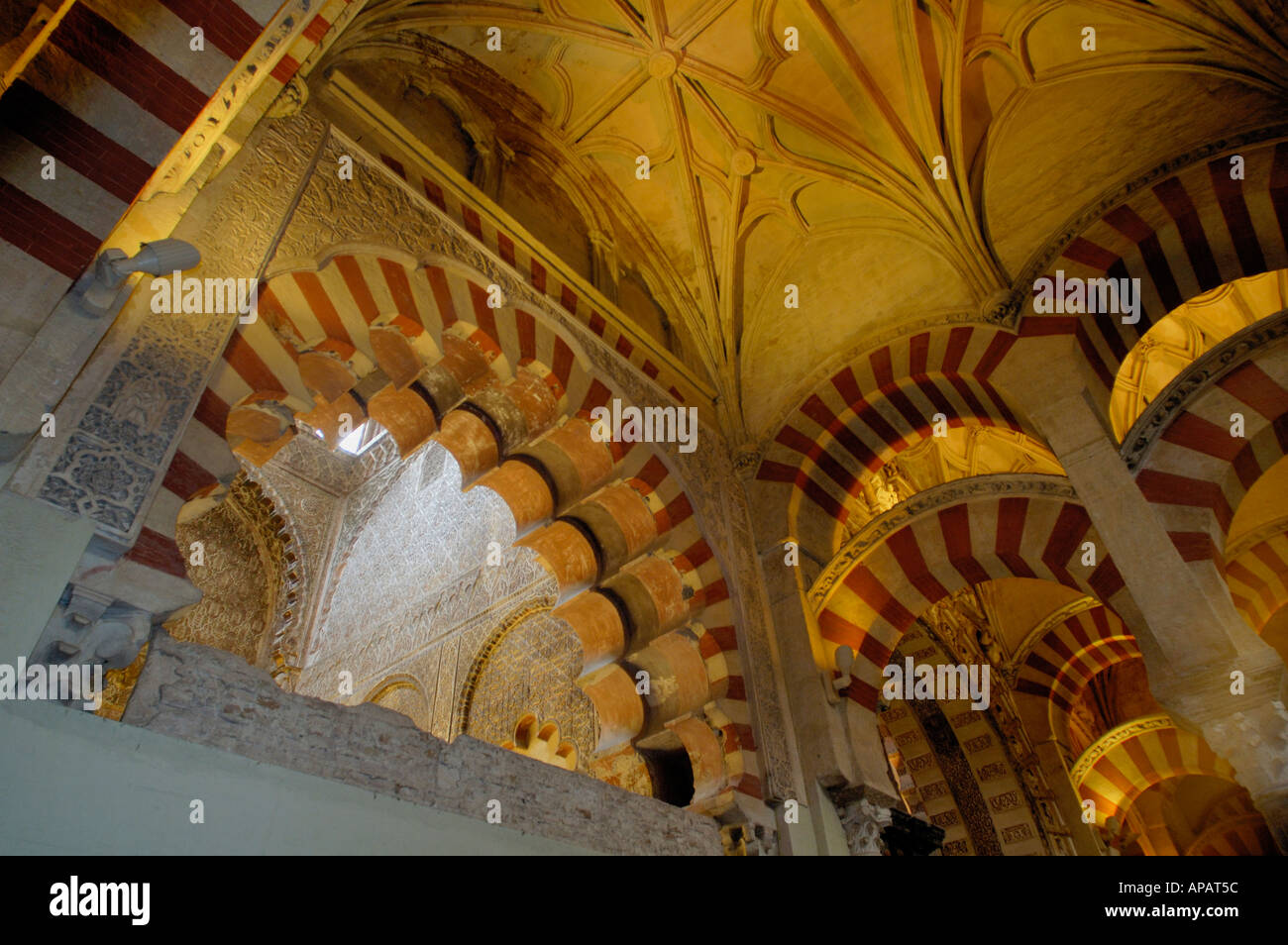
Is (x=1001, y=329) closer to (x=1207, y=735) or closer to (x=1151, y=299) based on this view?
(x=1151, y=299)

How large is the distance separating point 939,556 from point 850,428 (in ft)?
3.84

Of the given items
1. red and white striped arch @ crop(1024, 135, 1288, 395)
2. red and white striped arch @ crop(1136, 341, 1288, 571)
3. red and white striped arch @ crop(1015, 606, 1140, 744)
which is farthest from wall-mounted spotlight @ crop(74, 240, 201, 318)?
red and white striped arch @ crop(1015, 606, 1140, 744)

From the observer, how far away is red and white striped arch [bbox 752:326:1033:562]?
231 inches

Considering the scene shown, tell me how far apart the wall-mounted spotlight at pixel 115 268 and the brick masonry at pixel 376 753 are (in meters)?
1.06

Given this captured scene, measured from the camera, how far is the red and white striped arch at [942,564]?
5.16 m

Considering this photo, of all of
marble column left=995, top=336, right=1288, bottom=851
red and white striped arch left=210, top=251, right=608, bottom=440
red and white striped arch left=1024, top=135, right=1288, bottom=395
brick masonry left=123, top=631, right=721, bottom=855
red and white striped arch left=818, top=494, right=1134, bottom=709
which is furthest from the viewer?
red and white striped arch left=818, top=494, right=1134, bottom=709

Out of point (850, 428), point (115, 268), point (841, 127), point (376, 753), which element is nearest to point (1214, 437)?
point (850, 428)

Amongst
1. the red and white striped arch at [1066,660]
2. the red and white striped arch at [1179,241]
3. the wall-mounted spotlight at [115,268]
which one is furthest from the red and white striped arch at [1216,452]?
the wall-mounted spotlight at [115,268]

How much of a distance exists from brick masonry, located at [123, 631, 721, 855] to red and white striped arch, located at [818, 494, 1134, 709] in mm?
2122

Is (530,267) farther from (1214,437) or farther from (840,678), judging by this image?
(1214,437)

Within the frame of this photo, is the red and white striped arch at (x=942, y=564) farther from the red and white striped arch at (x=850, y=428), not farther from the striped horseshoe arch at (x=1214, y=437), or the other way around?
the striped horseshoe arch at (x=1214, y=437)

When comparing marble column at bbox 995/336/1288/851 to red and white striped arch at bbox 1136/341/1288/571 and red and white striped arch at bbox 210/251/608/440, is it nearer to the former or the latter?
red and white striped arch at bbox 1136/341/1288/571

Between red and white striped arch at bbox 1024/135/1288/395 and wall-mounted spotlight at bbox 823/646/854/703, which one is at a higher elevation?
red and white striped arch at bbox 1024/135/1288/395
